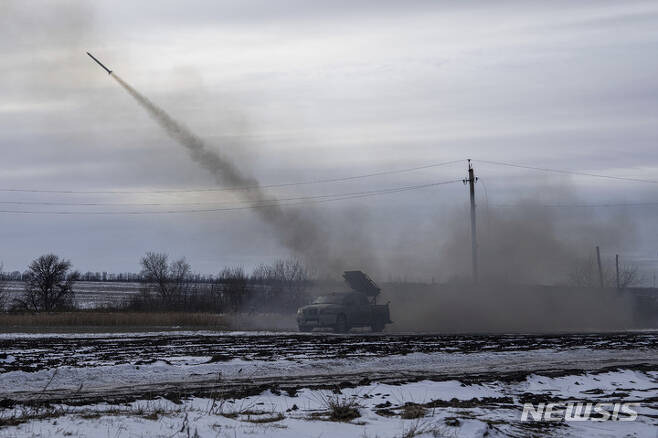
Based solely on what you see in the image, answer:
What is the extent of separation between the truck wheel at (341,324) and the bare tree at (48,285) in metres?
43.3

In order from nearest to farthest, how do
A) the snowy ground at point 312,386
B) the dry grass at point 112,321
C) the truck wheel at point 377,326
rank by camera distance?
1. the snowy ground at point 312,386
2. the truck wheel at point 377,326
3. the dry grass at point 112,321

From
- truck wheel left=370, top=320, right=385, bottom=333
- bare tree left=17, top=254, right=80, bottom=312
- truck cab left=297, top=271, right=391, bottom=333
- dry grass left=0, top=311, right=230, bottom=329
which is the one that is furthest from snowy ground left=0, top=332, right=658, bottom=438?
bare tree left=17, top=254, right=80, bottom=312

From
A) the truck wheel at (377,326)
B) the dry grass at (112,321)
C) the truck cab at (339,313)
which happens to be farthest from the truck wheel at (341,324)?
the dry grass at (112,321)

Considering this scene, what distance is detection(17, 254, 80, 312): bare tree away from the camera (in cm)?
7169

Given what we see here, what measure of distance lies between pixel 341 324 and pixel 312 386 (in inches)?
782

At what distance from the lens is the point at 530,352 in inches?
934

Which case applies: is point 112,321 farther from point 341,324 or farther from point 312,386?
point 312,386

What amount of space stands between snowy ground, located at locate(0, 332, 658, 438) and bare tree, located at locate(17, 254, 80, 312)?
4620cm

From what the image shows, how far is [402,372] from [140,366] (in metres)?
6.32

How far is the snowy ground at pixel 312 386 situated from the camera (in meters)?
10.2

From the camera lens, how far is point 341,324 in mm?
34906

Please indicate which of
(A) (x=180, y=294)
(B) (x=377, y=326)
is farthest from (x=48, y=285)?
(B) (x=377, y=326)

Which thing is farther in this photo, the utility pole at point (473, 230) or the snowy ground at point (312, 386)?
the utility pole at point (473, 230)

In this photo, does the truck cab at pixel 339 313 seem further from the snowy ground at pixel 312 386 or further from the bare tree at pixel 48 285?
the bare tree at pixel 48 285
